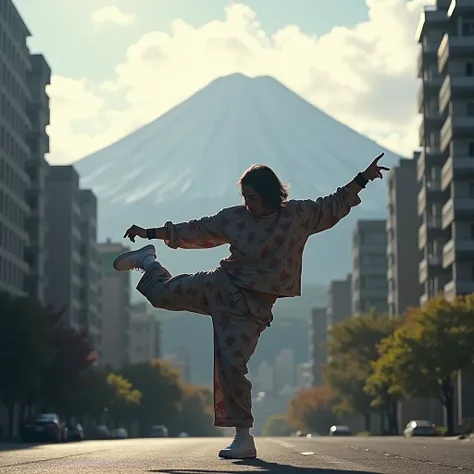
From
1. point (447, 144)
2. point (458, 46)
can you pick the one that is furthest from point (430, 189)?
point (458, 46)

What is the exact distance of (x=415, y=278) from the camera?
13275 centimetres

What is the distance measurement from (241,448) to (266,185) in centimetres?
259

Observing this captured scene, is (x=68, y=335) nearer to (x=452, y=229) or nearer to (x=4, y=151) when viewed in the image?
(x=4, y=151)

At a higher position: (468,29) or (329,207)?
(468,29)

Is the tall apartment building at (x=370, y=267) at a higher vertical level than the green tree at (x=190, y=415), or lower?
higher

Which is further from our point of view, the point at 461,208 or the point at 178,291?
the point at 461,208

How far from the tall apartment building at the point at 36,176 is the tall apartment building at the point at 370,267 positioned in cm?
5971

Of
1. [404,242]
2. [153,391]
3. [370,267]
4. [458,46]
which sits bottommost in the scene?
[153,391]

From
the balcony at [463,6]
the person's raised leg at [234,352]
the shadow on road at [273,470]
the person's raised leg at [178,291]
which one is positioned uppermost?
the balcony at [463,6]

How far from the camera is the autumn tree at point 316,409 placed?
167 meters

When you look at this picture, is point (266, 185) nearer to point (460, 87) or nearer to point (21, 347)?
point (21, 347)

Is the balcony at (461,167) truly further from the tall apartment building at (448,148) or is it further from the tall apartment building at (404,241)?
the tall apartment building at (404,241)

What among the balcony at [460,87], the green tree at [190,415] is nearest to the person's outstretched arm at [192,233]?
the balcony at [460,87]

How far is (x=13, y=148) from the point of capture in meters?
105
